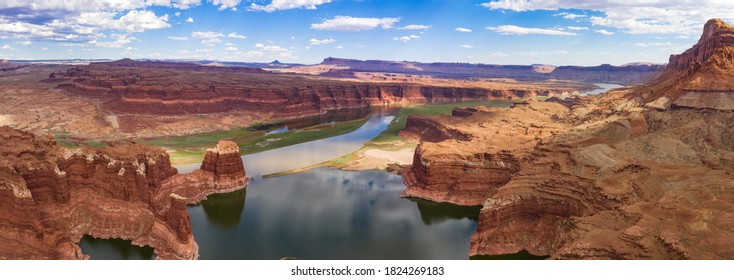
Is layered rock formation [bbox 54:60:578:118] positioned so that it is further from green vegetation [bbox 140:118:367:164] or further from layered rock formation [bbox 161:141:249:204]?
layered rock formation [bbox 161:141:249:204]

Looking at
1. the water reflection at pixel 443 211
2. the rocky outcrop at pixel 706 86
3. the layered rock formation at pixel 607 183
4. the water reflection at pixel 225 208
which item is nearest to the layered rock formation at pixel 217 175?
the water reflection at pixel 225 208

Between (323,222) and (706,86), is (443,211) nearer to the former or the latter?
(323,222)

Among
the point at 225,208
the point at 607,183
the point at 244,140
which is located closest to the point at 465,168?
the point at 607,183

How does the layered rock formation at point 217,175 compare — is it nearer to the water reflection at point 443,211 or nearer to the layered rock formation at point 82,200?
the layered rock formation at point 82,200

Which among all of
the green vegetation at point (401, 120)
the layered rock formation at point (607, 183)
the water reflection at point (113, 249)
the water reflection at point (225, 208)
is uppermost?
the layered rock formation at point (607, 183)

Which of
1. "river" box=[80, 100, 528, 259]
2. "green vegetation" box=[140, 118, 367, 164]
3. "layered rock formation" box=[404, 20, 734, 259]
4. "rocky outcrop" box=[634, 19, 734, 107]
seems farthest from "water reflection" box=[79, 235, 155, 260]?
"rocky outcrop" box=[634, 19, 734, 107]

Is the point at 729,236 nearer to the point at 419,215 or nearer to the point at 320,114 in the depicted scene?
the point at 419,215
